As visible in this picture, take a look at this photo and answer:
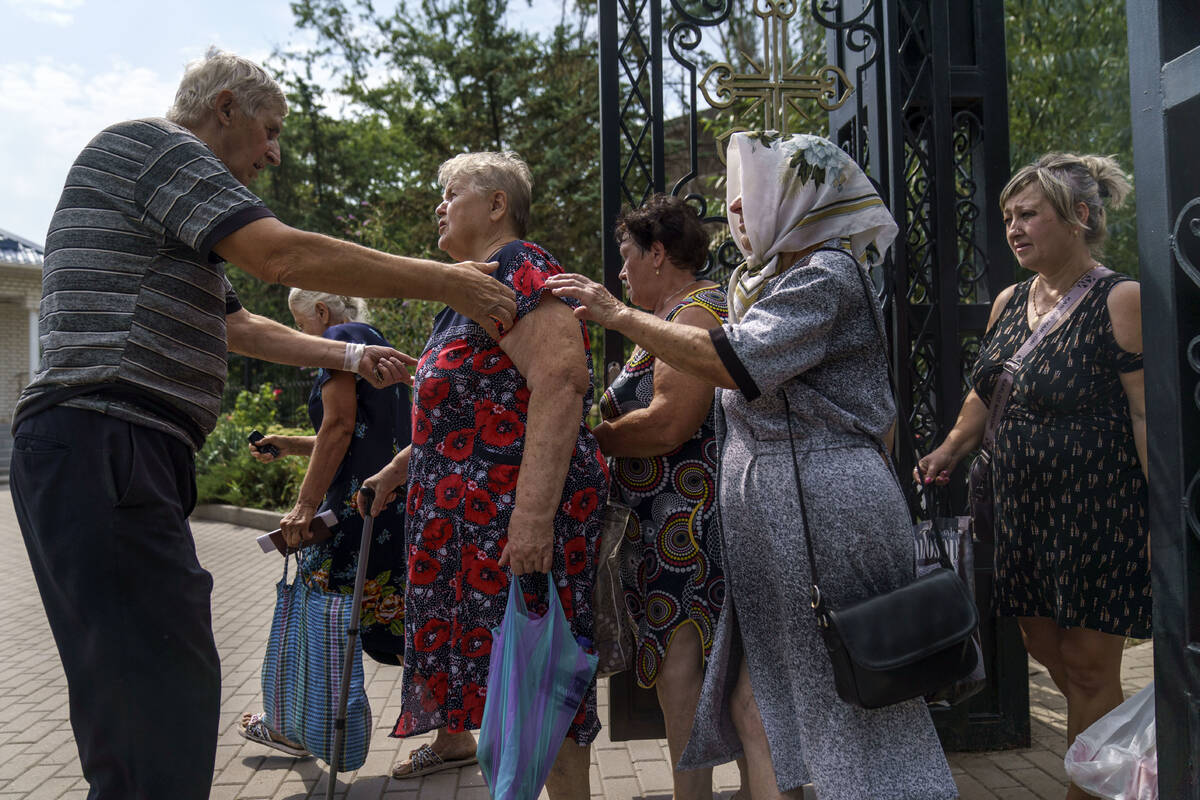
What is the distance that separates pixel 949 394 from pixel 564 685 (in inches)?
82.7

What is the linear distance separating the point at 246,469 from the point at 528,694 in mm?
10606

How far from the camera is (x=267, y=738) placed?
376 cm

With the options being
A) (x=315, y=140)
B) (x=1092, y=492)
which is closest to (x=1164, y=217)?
(x=1092, y=492)

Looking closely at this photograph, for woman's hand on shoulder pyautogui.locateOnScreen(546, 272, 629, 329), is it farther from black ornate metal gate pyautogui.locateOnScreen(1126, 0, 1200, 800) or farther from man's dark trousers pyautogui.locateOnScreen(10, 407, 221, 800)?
black ornate metal gate pyautogui.locateOnScreen(1126, 0, 1200, 800)

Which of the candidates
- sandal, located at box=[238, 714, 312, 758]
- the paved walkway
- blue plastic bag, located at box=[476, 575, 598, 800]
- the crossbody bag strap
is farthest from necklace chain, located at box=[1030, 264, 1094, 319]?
sandal, located at box=[238, 714, 312, 758]

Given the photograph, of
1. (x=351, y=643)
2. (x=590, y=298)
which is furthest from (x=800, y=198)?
(x=351, y=643)

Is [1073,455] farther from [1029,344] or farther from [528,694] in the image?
[528,694]

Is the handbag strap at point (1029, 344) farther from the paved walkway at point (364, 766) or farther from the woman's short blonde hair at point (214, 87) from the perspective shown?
the woman's short blonde hair at point (214, 87)

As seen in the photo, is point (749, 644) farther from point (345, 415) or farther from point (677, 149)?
point (677, 149)

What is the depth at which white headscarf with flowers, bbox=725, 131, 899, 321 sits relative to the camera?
2225 mm

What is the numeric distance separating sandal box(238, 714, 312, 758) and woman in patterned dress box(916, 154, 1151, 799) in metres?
2.83

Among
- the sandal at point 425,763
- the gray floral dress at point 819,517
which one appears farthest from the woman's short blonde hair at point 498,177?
the sandal at point 425,763

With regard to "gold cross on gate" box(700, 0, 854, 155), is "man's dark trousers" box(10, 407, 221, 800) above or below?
below

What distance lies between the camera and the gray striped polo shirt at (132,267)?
6.66 ft
